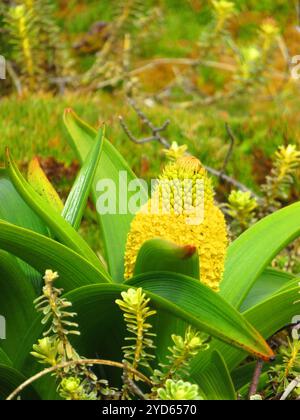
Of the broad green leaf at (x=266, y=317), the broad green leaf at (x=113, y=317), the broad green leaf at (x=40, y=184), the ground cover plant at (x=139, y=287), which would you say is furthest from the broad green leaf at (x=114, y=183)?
the broad green leaf at (x=266, y=317)

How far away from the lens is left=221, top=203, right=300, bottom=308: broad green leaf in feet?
7.41

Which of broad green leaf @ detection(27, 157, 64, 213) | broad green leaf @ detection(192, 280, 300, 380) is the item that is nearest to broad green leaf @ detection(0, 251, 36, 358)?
broad green leaf @ detection(27, 157, 64, 213)

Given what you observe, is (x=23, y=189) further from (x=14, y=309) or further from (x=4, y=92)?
(x=4, y=92)

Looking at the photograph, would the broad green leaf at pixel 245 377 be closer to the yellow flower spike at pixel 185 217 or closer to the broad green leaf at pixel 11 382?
the yellow flower spike at pixel 185 217

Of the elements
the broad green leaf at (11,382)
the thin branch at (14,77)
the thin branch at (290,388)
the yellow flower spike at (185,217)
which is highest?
the thin branch at (14,77)

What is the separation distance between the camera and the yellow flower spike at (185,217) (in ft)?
6.70

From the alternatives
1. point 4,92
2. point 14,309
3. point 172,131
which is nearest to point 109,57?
point 4,92

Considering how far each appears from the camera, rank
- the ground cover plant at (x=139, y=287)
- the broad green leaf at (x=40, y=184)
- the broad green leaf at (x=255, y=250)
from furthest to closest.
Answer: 1. the broad green leaf at (x=40, y=184)
2. the broad green leaf at (x=255, y=250)
3. the ground cover plant at (x=139, y=287)

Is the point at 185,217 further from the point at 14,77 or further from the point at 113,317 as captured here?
the point at 14,77

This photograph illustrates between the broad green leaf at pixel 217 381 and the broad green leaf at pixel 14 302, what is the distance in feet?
1.55

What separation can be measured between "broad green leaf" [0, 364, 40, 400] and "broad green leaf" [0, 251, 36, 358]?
0.38 feet

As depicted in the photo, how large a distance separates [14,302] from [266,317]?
0.65 m

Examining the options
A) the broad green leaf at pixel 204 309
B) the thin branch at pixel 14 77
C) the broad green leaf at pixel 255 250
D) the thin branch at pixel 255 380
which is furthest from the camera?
the thin branch at pixel 14 77
